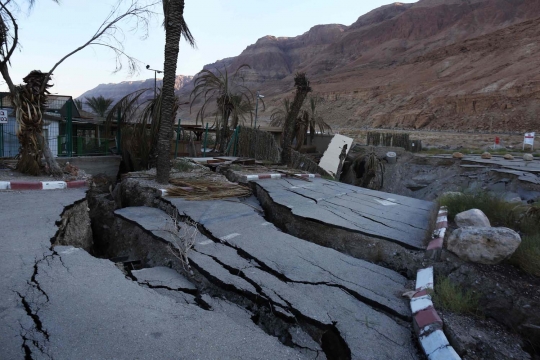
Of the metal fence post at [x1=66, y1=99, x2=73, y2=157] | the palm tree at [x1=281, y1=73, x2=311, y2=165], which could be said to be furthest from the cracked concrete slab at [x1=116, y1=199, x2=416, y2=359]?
the palm tree at [x1=281, y1=73, x2=311, y2=165]

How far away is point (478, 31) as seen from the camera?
8581 cm

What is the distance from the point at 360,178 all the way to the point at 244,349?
1627cm

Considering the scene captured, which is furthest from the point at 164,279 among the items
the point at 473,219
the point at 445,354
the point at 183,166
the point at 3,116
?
the point at 3,116

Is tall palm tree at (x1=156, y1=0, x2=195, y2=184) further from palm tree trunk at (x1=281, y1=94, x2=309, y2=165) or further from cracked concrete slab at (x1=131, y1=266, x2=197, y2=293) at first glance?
palm tree trunk at (x1=281, y1=94, x2=309, y2=165)

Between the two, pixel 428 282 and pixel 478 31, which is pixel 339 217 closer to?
pixel 428 282

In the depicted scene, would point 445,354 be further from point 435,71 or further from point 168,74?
point 435,71

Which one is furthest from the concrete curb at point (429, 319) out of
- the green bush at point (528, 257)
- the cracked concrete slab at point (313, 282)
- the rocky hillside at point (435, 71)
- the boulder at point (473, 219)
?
the rocky hillside at point (435, 71)

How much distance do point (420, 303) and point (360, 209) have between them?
3643mm

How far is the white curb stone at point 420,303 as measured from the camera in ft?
11.2

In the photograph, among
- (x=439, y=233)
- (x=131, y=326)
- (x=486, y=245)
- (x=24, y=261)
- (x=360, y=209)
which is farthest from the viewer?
(x=360, y=209)

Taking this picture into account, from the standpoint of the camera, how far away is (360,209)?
23.2 ft

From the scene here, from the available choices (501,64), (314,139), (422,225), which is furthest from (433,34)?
(422,225)

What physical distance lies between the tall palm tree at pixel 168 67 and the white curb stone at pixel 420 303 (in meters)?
5.87

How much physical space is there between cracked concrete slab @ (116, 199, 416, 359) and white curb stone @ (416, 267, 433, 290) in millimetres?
193
